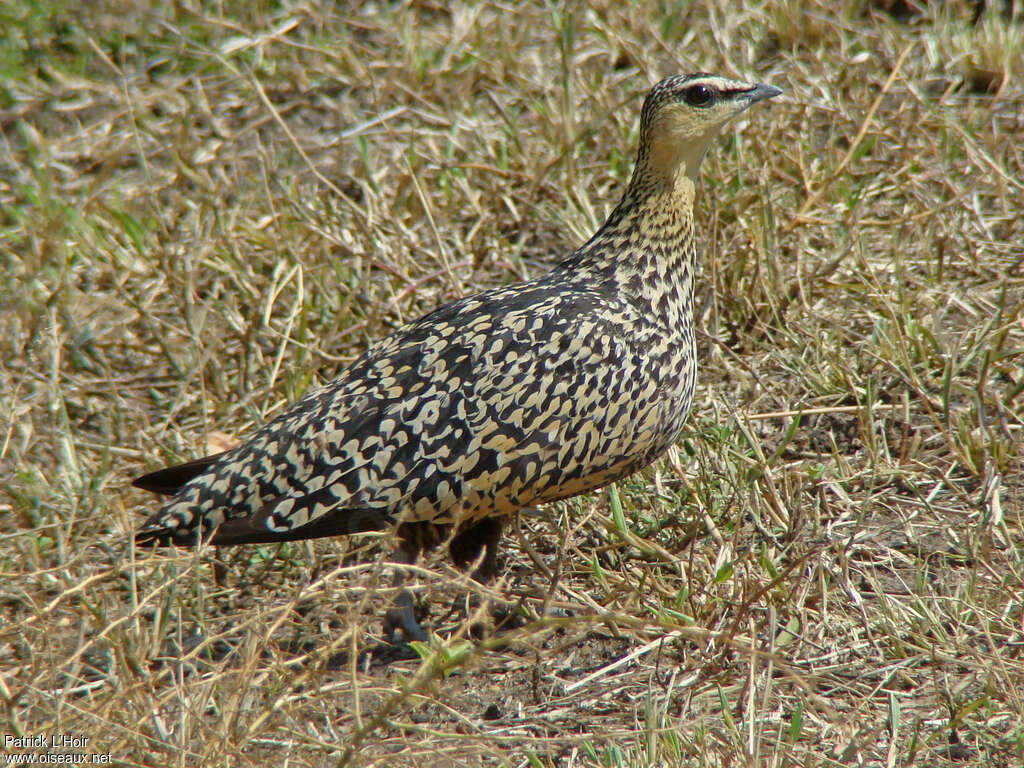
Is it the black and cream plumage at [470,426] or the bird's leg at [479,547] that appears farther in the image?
the bird's leg at [479,547]

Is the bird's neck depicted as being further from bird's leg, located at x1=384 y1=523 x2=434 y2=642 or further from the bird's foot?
the bird's foot

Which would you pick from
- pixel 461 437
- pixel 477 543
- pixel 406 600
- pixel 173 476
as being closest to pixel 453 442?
pixel 461 437

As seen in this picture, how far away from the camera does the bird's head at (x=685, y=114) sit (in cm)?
413

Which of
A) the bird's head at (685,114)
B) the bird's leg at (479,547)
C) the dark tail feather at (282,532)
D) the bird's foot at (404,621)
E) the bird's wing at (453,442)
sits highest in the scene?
the bird's head at (685,114)

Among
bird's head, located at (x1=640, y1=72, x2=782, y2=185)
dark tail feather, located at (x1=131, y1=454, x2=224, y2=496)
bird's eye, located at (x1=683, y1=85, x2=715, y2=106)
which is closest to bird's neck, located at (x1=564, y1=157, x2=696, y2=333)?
bird's head, located at (x1=640, y1=72, x2=782, y2=185)

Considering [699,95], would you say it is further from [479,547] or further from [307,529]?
[307,529]

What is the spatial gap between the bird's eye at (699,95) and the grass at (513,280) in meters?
0.99

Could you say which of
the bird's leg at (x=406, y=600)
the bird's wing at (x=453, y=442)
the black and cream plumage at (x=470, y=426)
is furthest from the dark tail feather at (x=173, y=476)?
the bird's leg at (x=406, y=600)

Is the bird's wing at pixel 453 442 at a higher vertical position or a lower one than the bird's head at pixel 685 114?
lower

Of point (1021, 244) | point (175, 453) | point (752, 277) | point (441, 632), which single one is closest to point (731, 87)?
point (752, 277)

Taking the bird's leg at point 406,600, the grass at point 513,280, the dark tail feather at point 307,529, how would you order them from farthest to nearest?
the bird's leg at point 406,600 < the dark tail feather at point 307,529 < the grass at point 513,280

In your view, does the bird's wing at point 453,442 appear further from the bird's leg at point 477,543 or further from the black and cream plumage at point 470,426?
the bird's leg at point 477,543

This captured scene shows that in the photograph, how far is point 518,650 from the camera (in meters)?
3.96

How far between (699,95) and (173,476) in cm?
224
